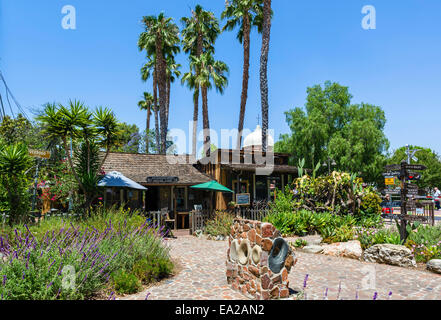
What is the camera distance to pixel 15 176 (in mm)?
10453

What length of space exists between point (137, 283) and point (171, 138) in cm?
4055

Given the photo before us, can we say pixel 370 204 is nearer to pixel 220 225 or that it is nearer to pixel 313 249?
pixel 313 249

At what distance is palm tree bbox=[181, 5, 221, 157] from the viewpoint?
1129 inches

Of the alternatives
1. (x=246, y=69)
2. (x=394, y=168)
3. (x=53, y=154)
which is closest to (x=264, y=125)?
(x=246, y=69)

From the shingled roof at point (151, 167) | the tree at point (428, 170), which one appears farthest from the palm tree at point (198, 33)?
the tree at point (428, 170)

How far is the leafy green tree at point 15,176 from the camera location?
10078 mm

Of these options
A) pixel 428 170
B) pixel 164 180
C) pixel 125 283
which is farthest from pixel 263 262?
pixel 428 170

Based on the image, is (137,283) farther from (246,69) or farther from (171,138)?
(171,138)

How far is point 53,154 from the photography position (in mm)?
19609

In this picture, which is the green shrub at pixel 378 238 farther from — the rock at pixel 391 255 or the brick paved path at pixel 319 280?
the brick paved path at pixel 319 280

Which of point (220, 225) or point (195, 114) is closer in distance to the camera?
point (220, 225)

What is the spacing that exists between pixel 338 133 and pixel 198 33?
57.3 feet

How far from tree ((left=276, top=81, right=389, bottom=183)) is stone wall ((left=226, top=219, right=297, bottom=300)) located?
1083 inches
